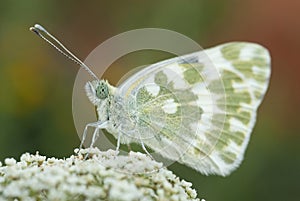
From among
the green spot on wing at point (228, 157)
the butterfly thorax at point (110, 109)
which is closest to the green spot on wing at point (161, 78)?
the butterfly thorax at point (110, 109)

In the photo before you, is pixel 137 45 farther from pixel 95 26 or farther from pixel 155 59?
pixel 95 26

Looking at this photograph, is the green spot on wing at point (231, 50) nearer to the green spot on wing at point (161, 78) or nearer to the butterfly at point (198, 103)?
the butterfly at point (198, 103)

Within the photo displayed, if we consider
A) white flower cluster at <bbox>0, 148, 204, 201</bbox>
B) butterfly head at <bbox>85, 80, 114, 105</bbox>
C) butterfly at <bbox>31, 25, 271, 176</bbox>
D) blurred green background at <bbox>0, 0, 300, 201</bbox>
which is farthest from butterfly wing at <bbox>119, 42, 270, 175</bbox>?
blurred green background at <bbox>0, 0, 300, 201</bbox>

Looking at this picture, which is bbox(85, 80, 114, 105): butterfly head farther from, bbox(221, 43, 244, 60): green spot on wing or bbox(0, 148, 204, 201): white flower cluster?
bbox(221, 43, 244, 60): green spot on wing

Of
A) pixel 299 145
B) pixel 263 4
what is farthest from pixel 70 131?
pixel 263 4

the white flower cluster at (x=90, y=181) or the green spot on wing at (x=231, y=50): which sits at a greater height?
the green spot on wing at (x=231, y=50)

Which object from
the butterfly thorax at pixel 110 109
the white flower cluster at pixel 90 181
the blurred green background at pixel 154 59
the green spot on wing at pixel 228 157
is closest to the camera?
the white flower cluster at pixel 90 181

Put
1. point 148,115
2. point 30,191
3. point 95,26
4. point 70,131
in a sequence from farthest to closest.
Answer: point 95,26 → point 70,131 → point 148,115 → point 30,191
